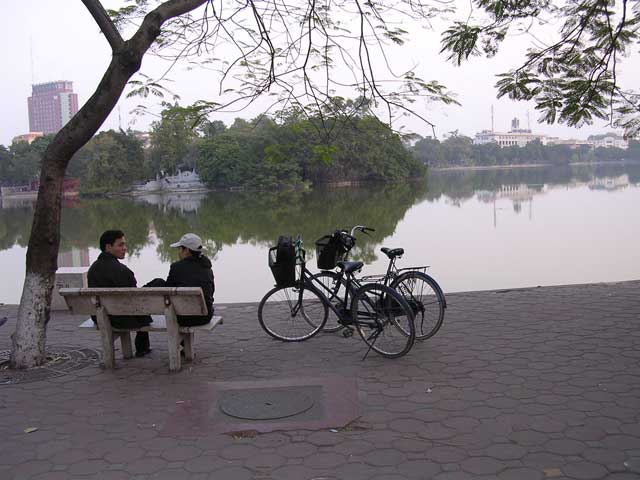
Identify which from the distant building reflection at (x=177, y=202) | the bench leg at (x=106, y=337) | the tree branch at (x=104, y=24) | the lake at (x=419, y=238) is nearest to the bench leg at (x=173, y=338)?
the bench leg at (x=106, y=337)

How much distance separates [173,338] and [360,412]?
168 centimetres

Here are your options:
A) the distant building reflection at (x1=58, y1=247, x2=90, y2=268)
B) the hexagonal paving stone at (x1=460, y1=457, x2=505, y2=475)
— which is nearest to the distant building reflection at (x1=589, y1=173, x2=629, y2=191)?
the distant building reflection at (x1=58, y1=247, x2=90, y2=268)

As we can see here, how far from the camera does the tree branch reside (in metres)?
5.29

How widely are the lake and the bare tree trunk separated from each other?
6.38 m

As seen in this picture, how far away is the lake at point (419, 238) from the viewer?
13.6 m

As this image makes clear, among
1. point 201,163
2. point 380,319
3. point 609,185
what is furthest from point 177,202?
point 380,319

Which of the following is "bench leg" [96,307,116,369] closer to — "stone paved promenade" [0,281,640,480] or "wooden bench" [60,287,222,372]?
"wooden bench" [60,287,222,372]

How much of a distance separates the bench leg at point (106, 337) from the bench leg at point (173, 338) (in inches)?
19.0

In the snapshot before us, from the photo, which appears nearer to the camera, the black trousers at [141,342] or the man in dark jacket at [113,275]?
the man in dark jacket at [113,275]

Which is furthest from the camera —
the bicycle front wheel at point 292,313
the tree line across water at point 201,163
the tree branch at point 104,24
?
the tree line across water at point 201,163

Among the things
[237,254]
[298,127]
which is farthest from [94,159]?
[298,127]

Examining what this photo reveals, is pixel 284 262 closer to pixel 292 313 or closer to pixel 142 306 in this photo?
pixel 292 313

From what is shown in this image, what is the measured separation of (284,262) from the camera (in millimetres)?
5691

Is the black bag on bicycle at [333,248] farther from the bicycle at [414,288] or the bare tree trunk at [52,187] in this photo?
the bare tree trunk at [52,187]
